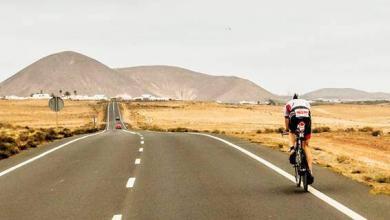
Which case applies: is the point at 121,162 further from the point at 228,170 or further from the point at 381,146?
the point at 381,146

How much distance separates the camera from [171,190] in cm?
1282

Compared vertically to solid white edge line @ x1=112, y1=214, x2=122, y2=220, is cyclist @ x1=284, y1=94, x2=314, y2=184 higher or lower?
higher

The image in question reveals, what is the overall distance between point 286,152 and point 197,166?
6.19 metres

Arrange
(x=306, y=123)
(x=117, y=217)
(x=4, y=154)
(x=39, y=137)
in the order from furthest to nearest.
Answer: (x=39, y=137) → (x=4, y=154) → (x=306, y=123) → (x=117, y=217)

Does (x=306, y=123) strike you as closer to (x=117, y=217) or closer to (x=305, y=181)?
(x=305, y=181)

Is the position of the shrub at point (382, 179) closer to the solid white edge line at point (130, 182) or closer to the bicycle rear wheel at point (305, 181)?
the bicycle rear wheel at point (305, 181)

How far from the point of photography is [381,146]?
33531 mm

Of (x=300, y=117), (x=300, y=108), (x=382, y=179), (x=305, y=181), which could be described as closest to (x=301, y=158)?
(x=305, y=181)

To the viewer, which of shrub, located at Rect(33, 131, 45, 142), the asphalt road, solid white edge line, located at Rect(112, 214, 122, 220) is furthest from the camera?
shrub, located at Rect(33, 131, 45, 142)

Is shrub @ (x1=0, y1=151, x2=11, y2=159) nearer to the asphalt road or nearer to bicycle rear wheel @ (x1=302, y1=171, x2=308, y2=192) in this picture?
the asphalt road

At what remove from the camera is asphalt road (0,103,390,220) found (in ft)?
33.4

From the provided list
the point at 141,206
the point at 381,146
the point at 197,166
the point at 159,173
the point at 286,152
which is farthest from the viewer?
the point at 381,146

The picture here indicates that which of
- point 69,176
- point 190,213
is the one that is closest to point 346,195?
point 190,213

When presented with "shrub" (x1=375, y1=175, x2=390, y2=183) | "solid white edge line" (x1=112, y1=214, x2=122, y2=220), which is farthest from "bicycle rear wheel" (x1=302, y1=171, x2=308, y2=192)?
"solid white edge line" (x1=112, y1=214, x2=122, y2=220)
